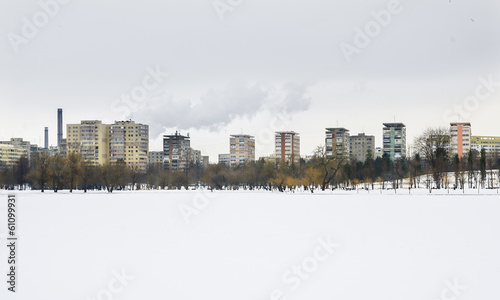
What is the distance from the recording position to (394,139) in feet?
491

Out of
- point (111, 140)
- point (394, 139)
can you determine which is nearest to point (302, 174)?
point (394, 139)

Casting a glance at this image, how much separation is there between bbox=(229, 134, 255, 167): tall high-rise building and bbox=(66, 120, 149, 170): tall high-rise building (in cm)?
3809

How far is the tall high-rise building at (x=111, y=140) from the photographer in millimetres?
157000

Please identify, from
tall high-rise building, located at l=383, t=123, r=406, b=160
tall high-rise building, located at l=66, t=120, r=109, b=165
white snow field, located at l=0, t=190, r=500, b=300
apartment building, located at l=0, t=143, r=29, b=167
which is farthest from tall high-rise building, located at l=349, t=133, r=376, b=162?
white snow field, located at l=0, t=190, r=500, b=300

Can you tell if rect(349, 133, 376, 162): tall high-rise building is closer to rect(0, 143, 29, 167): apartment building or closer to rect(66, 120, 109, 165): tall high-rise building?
rect(66, 120, 109, 165): tall high-rise building

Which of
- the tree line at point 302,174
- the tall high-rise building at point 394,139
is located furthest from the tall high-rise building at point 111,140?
the tall high-rise building at point 394,139

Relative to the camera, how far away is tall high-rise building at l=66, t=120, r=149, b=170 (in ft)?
515

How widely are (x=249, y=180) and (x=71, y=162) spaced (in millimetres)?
34713

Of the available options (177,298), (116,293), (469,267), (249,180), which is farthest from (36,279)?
(249,180)

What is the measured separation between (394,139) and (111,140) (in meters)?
91.1

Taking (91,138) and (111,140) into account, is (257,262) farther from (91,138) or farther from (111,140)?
(91,138)

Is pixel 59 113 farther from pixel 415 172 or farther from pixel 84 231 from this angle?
pixel 84 231

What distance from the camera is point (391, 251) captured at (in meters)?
15.9

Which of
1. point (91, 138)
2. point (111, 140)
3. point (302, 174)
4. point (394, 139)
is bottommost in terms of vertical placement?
point (302, 174)
